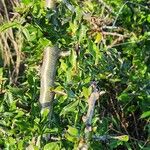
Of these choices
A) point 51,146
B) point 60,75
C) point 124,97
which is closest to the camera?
point 51,146

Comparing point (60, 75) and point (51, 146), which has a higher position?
point (60, 75)

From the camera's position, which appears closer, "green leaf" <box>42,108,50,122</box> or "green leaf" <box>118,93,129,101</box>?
"green leaf" <box>42,108,50,122</box>

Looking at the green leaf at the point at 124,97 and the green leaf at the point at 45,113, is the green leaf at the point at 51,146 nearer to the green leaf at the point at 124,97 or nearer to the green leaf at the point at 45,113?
the green leaf at the point at 45,113

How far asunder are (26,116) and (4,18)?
1.54 metres

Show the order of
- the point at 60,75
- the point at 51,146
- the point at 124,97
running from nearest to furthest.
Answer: the point at 51,146 → the point at 60,75 → the point at 124,97

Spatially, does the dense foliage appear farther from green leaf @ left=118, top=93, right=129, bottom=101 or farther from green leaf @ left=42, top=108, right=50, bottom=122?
green leaf @ left=118, top=93, right=129, bottom=101

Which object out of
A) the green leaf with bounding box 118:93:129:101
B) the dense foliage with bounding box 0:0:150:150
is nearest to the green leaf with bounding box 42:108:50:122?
the dense foliage with bounding box 0:0:150:150

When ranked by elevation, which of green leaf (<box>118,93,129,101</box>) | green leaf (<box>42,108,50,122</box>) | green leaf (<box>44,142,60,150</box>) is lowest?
green leaf (<box>118,93,129,101</box>)

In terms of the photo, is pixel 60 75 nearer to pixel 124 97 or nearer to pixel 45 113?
pixel 45 113

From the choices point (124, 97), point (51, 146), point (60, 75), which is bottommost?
point (124, 97)

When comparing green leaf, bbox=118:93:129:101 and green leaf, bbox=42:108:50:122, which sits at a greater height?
green leaf, bbox=42:108:50:122

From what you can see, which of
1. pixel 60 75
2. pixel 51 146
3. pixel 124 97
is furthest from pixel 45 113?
pixel 124 97

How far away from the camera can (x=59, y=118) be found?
4.78ft

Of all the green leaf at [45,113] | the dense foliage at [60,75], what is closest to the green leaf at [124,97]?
the dense foliage at [60,75]
